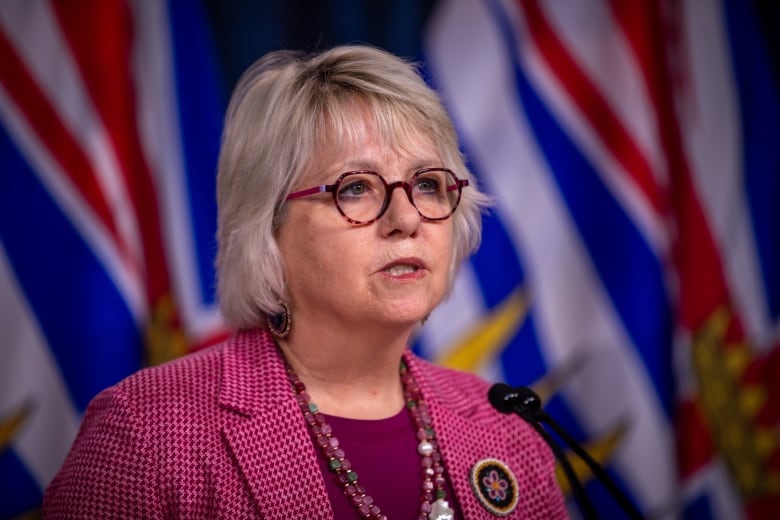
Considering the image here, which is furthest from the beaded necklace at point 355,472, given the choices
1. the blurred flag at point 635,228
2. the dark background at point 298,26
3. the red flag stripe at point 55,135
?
the dark background at point 298,26

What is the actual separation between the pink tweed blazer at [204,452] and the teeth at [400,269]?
296mm

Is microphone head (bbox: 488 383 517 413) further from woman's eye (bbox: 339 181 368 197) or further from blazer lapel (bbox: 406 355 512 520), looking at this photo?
woman's eye (bbox: 339 181 368 197)

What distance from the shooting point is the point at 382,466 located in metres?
1.65

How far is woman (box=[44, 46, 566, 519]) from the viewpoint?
150 cm

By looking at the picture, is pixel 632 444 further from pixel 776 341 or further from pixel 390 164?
pixel 390 164

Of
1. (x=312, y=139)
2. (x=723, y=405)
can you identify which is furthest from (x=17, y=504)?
(x=723, y=405)

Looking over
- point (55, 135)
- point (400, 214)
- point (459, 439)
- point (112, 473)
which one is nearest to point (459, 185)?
point (400, 214)

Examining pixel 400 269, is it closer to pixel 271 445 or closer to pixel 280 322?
pixel 280 322

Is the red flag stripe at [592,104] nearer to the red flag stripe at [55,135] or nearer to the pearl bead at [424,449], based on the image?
the red flag stripe at [55,135]

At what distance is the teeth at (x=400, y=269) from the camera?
162 cm

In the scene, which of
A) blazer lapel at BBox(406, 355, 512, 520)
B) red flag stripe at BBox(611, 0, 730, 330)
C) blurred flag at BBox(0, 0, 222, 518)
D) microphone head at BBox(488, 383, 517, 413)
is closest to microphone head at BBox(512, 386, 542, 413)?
microphone head at BBox(488, 383, 517, 413)

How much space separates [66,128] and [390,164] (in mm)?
1731

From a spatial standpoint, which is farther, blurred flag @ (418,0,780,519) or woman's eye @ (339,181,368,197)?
blurred flag @ (418,0,780,519)

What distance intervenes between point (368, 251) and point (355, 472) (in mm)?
422
